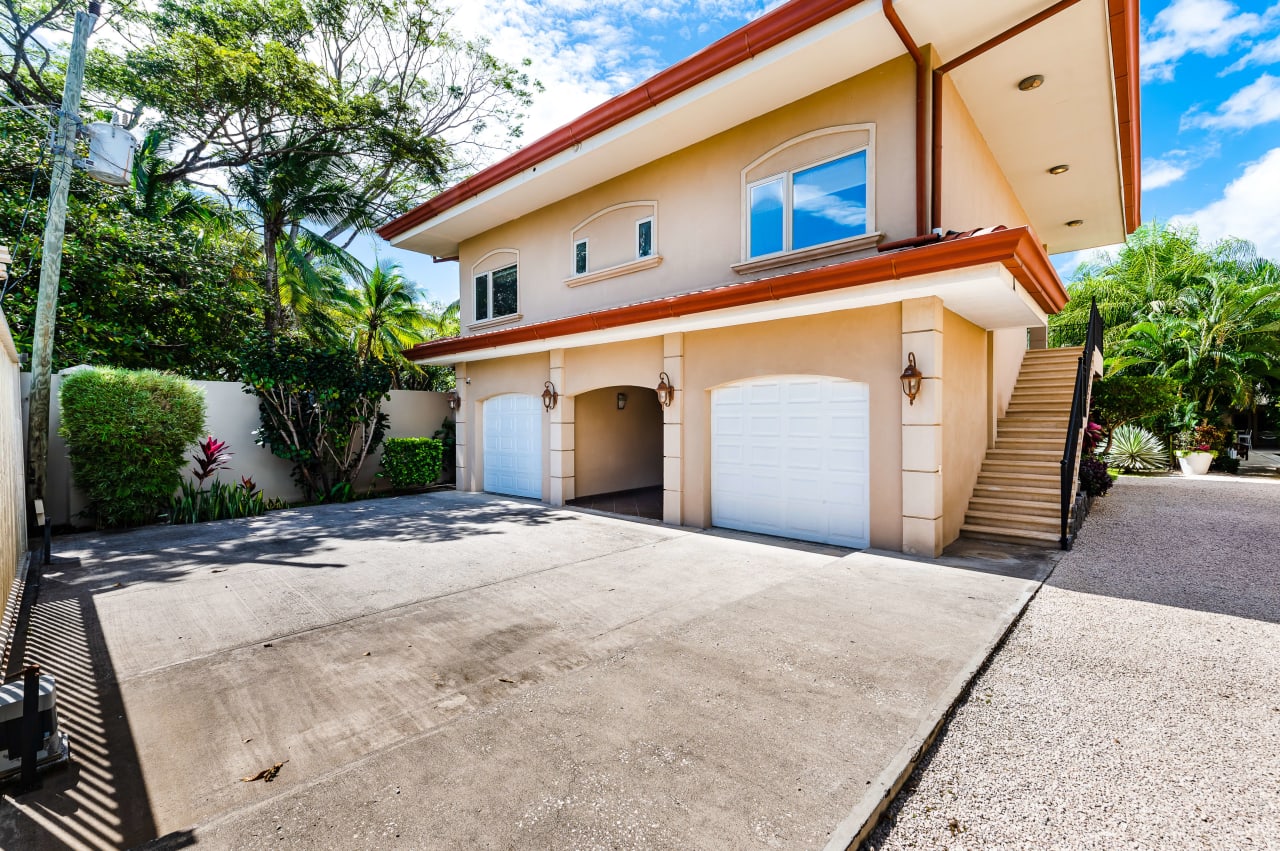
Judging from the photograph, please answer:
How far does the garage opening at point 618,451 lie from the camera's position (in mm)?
11312

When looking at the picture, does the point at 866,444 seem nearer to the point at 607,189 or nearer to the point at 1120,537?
the point at 1120,537

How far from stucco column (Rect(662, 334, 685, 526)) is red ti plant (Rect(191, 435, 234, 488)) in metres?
8.10

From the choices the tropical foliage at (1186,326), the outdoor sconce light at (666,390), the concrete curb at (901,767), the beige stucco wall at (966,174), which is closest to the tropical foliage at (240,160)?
the outdoor sconce light at (666,390)

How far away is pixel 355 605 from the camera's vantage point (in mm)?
5086

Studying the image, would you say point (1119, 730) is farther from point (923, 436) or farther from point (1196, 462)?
point (1196, 462)

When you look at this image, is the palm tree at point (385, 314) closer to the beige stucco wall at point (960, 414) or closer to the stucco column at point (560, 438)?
the stucco column at point (560, 438)

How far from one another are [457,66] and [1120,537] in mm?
20348

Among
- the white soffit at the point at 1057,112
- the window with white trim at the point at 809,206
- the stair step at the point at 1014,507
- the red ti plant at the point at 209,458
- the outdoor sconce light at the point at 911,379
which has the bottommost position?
the stair step at the point at 1014,507

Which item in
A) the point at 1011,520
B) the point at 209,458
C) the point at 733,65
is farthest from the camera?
the point at 209,458

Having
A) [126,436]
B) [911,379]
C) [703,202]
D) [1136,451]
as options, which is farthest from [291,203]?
[1136,451]

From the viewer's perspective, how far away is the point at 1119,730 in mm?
3037

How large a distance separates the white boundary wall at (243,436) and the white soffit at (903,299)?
6134mm

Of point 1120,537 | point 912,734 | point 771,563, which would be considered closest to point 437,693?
point 912,734

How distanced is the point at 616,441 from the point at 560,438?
194 centimetres
